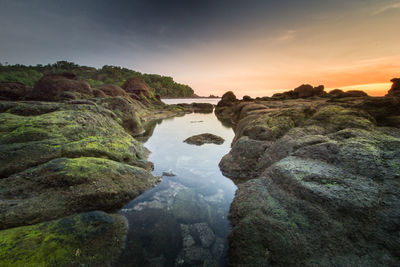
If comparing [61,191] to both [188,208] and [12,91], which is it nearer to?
[188,208]

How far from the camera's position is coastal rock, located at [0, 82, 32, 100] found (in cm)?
2412

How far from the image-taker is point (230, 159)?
11.3m

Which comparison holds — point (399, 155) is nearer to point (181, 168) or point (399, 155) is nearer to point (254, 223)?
point (254, 223)

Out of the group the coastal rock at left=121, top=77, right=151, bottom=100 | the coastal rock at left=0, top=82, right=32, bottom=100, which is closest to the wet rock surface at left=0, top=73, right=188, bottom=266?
the coastal rock at left=0, top=82, right=32, bottom=100

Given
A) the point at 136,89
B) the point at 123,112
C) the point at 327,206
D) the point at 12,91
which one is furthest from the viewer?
the point at 136,89

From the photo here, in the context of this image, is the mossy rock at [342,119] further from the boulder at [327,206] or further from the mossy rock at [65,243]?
the mossy rock at [65,243]

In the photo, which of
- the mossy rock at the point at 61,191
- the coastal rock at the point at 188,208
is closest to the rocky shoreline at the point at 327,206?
the coastal rock at the point at 188,208

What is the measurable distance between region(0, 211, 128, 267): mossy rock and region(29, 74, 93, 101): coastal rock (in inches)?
1066

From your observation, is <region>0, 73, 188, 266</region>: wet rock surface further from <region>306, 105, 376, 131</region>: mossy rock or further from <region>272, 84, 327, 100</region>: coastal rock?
<region>272, 84, 327, 100</region>: coastal rock

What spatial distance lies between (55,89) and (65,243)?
32.1 metres

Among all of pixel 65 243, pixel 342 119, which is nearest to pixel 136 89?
pixel 342 119

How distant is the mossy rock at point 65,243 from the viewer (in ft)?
11.8

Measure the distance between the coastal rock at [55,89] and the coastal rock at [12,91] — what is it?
2.04m

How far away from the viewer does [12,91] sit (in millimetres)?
25156
